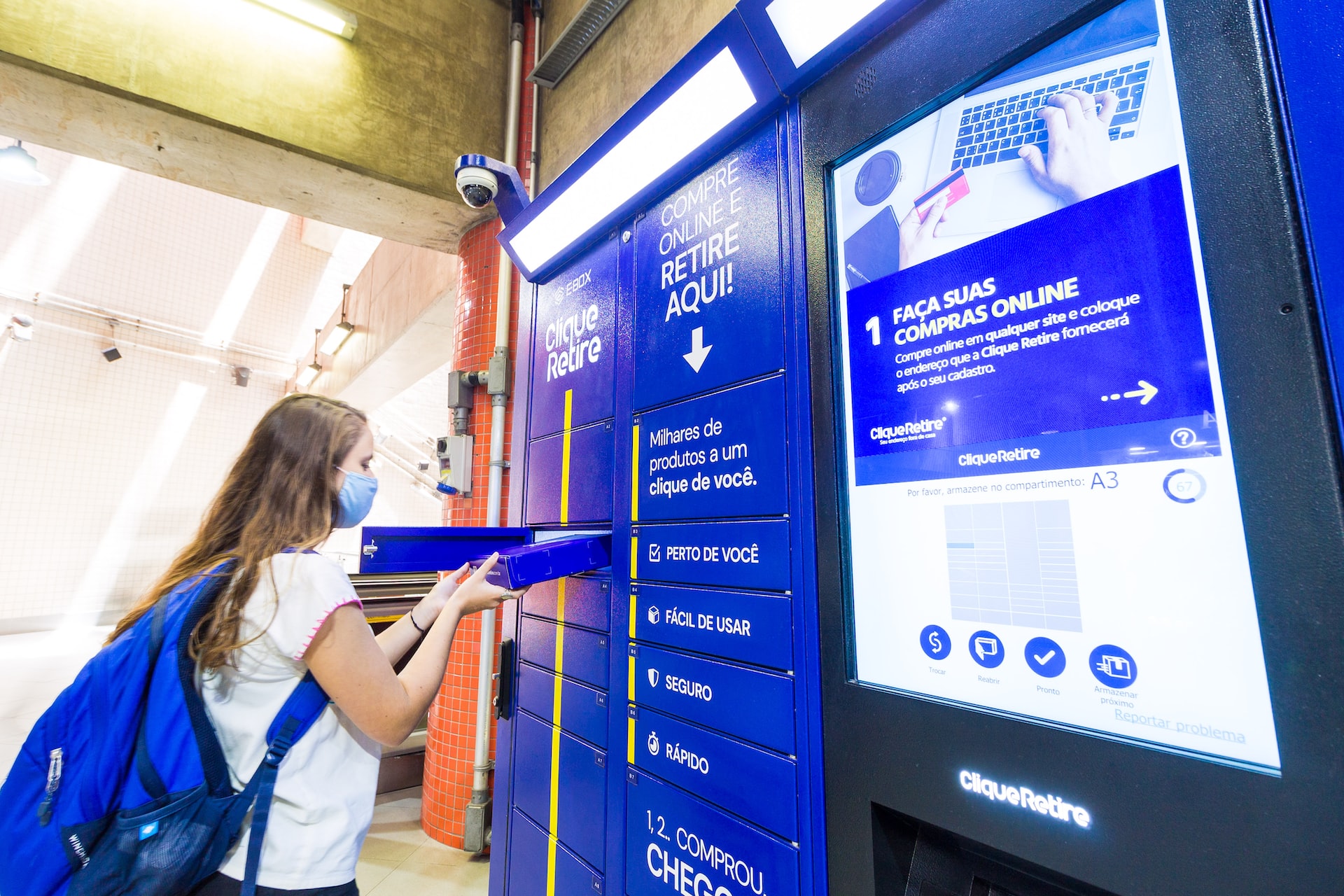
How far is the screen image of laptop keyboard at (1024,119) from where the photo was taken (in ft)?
2.51

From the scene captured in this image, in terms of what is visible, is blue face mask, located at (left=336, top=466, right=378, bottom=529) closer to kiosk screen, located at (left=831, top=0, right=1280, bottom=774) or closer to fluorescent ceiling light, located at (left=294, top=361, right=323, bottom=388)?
kiosk screen, located at (left=831, top=0, right=1280, bottom=774)

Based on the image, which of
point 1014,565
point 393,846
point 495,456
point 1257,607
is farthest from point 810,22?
point 393,846

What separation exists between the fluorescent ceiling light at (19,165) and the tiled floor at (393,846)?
429 centimetres

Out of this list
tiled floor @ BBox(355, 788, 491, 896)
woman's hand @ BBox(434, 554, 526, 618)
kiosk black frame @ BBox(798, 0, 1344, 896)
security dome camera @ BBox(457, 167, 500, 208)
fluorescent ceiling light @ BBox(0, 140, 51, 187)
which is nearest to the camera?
kiosk black frame @ BBox(798, 0, 1344, 896)

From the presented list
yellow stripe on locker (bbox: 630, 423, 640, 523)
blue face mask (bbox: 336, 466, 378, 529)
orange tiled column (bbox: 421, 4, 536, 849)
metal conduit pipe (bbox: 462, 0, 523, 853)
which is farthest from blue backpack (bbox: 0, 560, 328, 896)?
orange tiled column (bbox: 421, 4, 536, 849)

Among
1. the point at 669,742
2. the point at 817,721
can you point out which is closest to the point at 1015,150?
the point at 817,721

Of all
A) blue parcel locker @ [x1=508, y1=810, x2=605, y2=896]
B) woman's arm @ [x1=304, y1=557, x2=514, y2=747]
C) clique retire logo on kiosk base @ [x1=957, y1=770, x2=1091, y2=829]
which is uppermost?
woman's arm @ [x1=304, y1=557, x2=514, y2=747]

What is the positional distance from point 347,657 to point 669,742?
0.69 metres

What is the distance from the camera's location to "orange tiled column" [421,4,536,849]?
10.4 ft

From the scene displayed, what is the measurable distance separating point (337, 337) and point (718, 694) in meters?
8.12

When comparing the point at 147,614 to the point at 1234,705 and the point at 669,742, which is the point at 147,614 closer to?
the point at 669,742

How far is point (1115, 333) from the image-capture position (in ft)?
2.47

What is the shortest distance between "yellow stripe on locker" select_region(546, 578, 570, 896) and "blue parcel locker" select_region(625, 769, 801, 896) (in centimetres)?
36

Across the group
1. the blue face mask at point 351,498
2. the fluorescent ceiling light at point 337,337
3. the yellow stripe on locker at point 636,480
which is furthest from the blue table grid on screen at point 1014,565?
the fluorescent ceiling light at point 337,337
